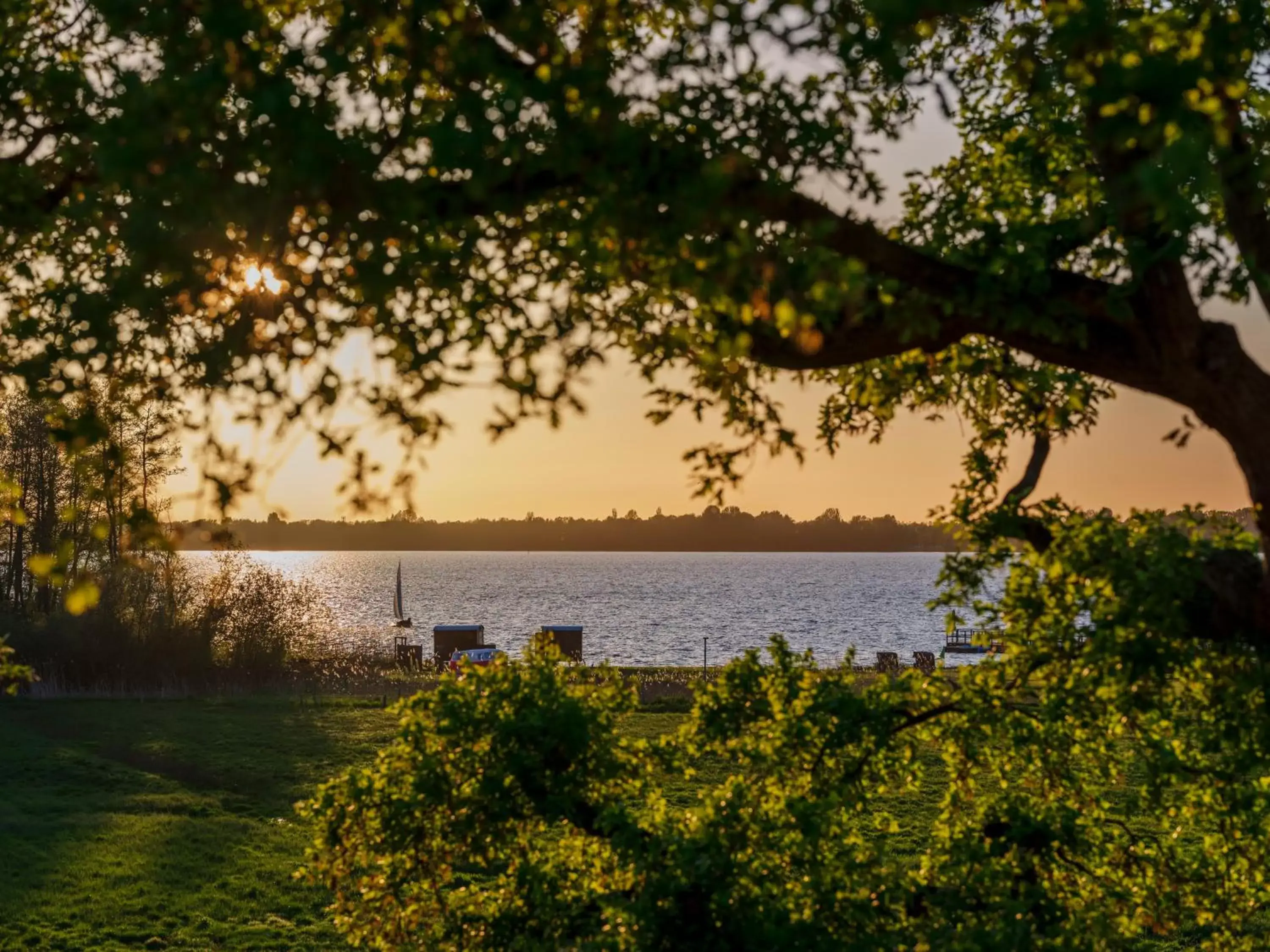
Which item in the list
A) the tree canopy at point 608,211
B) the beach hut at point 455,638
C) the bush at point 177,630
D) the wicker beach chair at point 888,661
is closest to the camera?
the tree canopy at point 608,211

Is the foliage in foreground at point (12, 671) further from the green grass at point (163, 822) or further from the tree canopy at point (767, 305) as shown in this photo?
the green grass at point (163, 822)

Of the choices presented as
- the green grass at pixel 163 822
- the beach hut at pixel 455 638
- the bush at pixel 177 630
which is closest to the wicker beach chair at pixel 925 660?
the beach hut at pixel 455 638

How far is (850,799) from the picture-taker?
758cm

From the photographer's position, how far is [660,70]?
5117 millimetres

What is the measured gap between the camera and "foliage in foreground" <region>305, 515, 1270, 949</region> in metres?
6.68

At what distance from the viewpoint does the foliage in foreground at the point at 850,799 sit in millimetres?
6676

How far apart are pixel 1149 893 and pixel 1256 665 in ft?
8.63

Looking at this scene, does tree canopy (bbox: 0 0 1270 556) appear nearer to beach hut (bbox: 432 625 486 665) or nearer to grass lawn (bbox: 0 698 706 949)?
grass lawn (bbox: 0 698 706 949)

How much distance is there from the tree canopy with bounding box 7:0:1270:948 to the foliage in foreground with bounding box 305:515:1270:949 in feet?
0.12

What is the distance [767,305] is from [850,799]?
4551 millimetres

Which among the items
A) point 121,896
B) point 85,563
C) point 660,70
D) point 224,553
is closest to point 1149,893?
point 660,70

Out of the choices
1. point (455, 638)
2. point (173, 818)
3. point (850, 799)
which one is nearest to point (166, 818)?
point (173, 818)

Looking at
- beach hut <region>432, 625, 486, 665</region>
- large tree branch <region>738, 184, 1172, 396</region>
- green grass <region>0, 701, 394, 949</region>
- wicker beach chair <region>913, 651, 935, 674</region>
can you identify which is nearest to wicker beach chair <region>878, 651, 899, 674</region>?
wicker beach chair <region>913, 651, 935, 674</region>

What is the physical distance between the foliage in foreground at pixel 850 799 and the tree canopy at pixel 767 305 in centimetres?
4
